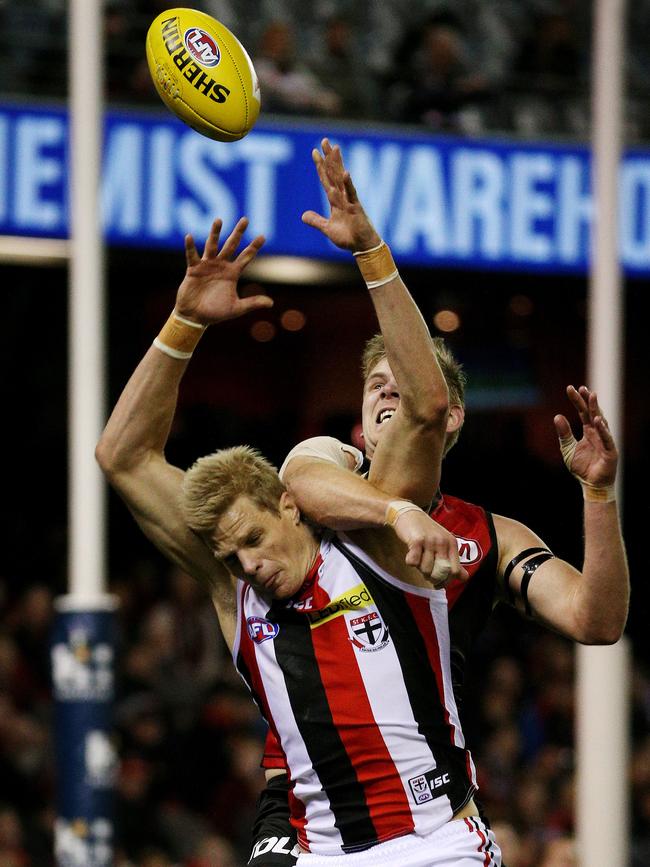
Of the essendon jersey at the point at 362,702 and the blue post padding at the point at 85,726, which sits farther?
the blue post padding at the point at 85,726

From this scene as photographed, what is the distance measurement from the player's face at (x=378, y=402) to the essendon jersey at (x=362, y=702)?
0.27 metres

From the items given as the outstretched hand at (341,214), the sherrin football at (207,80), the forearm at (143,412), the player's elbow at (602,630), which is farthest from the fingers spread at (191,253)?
the player's elbow at (602,630)

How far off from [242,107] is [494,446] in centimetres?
965

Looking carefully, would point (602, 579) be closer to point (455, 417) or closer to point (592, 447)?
point (592, 447)

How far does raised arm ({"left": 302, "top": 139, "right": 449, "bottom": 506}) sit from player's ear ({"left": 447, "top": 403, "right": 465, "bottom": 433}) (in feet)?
0.83

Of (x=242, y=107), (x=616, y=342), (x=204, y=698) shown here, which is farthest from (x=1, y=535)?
(x=242, y=107)

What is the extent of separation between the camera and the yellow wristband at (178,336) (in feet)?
12.5

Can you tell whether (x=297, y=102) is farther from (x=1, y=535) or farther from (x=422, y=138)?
(x=1, y=535)

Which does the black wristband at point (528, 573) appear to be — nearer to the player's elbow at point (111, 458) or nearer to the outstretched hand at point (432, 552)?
the outstretched hand at point (432, 552)

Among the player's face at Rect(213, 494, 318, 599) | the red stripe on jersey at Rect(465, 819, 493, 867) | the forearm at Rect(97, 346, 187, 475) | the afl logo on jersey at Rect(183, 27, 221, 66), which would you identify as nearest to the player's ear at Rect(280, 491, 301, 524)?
the player's face at Rect(213, 494, 318, 599)

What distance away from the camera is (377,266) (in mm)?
3434

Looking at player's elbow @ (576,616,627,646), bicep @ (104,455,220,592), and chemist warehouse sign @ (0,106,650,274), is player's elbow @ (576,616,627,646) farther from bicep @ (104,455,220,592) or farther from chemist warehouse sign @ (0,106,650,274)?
chemist warehouse sign @ (0,106,650,274)

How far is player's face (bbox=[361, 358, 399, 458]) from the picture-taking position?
143 inches

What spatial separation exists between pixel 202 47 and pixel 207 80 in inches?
4.3
